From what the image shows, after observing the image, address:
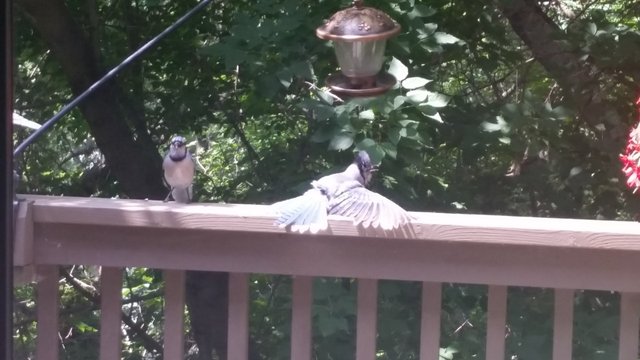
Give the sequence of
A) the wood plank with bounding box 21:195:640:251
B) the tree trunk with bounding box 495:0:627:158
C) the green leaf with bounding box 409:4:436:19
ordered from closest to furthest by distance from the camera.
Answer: the wood plank with bounding box 21:195:640:251 → the green leaf with bounding box 409:4:436:19 → the tree trunk with bounding box 495:0:627:158

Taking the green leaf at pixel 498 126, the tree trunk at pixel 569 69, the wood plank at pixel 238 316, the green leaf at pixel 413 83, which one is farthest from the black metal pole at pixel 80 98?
the tree trunk at pixel 569 69

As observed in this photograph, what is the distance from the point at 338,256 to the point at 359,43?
19.4 inches

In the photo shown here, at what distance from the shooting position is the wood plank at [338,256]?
182 cm

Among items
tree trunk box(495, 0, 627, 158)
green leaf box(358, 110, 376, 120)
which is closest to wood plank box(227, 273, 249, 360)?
green leaf box(358, 110, 376, 120)

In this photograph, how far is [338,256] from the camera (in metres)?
1.87

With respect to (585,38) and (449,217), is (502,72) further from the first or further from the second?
(449,217)

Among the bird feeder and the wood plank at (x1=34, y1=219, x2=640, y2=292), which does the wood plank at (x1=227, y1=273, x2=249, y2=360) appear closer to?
the wood plank at (x1=34, y1=219, x2=640, y2=292)

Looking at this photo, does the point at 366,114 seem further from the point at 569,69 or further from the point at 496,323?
the point at 569,69

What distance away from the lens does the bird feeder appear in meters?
2.03

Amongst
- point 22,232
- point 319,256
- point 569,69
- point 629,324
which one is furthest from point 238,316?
point 569,69

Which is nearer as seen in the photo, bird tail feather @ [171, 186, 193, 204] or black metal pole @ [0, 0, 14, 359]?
black metal pole @ [0, 0, 14, 359]

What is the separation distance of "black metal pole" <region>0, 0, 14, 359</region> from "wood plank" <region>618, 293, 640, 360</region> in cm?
119

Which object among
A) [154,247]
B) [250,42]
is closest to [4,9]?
[154,247]

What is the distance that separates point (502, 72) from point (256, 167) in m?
1.22
